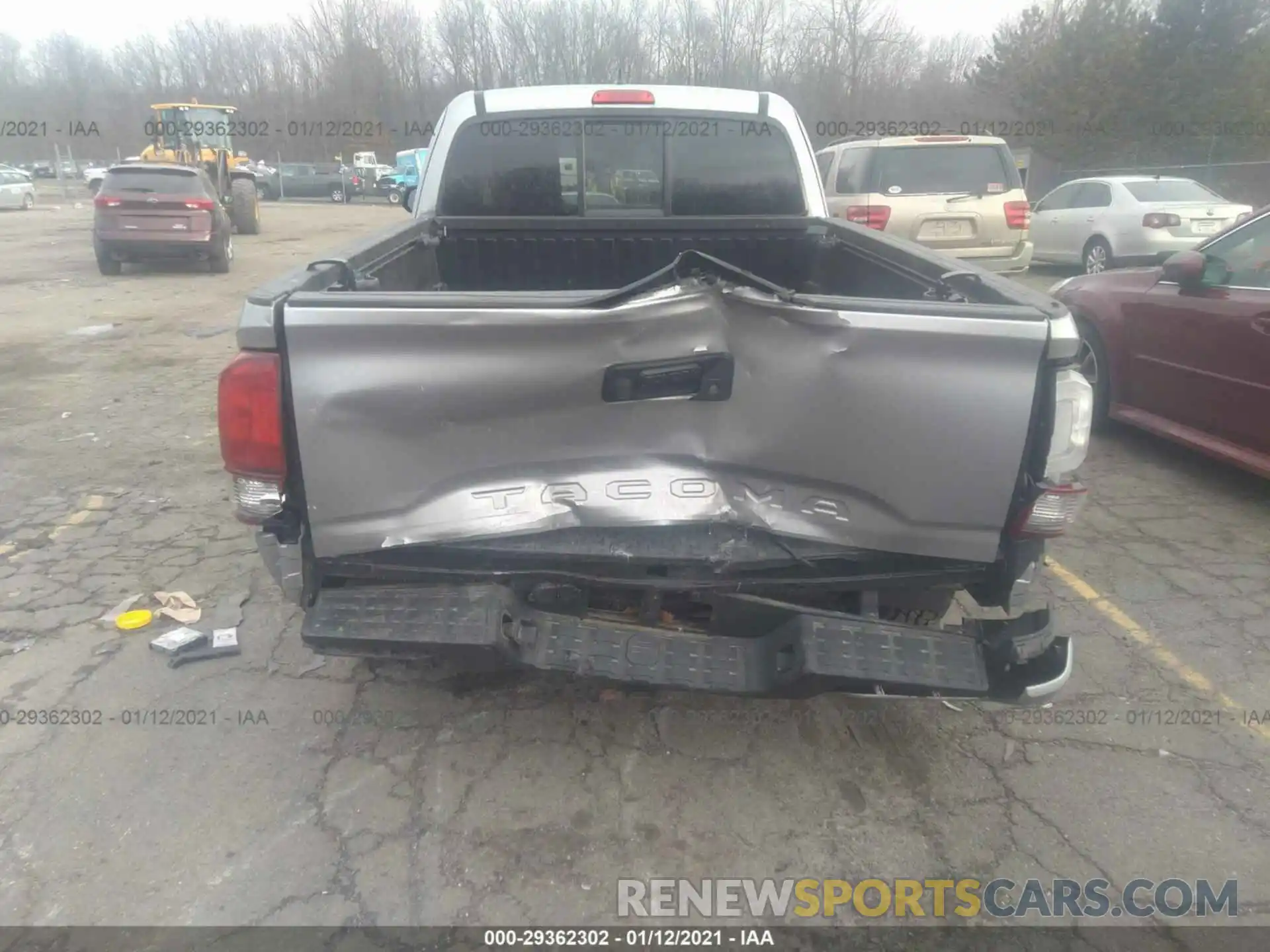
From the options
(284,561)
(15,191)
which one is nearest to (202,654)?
(284,561)

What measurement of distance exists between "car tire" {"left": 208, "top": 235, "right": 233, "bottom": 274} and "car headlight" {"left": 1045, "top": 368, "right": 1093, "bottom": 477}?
14.6 meters

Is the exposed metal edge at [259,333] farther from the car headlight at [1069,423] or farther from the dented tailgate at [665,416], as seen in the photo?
the car headlight at [1069,423]

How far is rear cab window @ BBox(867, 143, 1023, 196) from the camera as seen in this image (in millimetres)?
10094

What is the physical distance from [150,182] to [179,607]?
11901mm

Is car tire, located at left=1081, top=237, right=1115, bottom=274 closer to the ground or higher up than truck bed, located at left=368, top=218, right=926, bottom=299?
closer to the ground

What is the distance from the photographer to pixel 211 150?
896 inches

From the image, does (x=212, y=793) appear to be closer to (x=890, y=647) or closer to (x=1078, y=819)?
(x=890, y=647)

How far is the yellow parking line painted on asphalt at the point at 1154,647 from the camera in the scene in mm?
3221

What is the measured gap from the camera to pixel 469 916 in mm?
2381

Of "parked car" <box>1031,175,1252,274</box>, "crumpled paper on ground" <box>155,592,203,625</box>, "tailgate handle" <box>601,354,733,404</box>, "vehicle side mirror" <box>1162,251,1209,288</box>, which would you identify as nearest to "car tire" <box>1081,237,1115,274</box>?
"parked car" <box>1031,175,1252,274</box>

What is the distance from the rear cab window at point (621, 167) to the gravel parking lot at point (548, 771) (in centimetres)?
220

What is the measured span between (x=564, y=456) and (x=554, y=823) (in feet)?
3.73

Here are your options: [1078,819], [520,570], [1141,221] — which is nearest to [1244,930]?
[1078,819]

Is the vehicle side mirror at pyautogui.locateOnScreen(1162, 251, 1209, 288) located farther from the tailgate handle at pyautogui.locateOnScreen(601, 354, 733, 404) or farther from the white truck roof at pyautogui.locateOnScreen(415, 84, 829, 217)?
the tailgate handle at pyautogui.locateOnScreen(601, 354, 733, 404)
